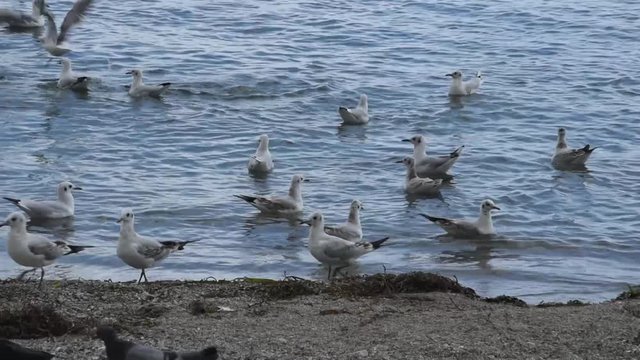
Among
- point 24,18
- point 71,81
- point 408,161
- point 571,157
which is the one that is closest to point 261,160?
point 408,161

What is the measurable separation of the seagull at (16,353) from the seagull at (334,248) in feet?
16.6

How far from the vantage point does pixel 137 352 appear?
7.19 meters

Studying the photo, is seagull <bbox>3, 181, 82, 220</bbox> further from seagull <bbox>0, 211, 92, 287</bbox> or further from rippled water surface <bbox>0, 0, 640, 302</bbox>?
seagull <bbox>0, 211, 92, 287</bbox>

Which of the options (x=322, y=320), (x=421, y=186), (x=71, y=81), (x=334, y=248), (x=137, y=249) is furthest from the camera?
(x=71, y=81)

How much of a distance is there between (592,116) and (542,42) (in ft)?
18.2

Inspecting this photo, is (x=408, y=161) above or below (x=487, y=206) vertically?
below

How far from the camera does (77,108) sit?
1952 cm

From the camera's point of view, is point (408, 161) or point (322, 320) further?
point (408, 161)

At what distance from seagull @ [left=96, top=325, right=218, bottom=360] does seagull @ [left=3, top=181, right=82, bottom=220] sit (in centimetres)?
662

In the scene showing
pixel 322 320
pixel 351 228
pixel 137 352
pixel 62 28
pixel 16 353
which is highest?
pixel 137 352

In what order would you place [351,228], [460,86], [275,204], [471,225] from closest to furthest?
[351,228] → [471,225] → [275,204] → [460,86]

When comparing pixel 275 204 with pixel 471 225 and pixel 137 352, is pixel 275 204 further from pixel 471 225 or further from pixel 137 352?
pixel 137 352

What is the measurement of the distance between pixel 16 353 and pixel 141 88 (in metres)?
13.0

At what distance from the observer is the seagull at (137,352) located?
709 cm
